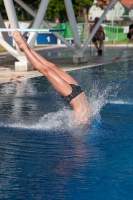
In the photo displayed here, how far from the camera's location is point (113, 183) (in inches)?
231

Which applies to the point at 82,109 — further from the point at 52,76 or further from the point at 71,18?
the point at 71,18

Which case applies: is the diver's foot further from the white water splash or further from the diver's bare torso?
the white water splash

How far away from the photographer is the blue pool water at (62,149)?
18.8ft

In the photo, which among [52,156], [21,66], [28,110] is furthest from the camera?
[21,66]

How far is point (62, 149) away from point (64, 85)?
1.36 meters

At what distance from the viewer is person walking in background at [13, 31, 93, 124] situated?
8.40 m

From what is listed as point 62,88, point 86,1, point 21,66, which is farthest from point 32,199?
point 86,1

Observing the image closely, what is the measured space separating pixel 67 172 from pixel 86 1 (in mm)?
52719

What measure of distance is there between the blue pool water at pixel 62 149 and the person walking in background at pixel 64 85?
222 millimetres

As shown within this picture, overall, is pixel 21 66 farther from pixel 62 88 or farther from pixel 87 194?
pixel 87 194

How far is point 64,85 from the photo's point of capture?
331 inches

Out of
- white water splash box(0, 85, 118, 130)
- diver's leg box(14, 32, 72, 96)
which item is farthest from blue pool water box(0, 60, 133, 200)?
diver's leg box(14, 32, 72, 96)

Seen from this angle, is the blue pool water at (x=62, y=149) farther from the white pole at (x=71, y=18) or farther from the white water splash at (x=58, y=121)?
the white pole at (x=71, y=18)

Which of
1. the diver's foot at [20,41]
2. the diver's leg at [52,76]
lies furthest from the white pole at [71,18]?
the diver's leg at [52,76]
